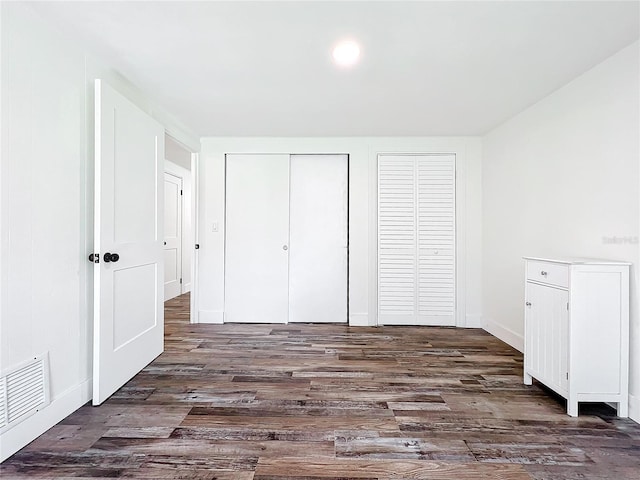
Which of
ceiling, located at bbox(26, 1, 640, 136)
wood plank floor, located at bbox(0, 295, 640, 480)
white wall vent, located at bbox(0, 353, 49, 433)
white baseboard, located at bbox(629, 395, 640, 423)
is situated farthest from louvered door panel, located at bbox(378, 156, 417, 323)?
white wall vent, located at bbox(0, 353, 49, 433)

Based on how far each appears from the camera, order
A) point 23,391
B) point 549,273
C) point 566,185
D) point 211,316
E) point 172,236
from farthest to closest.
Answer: point 172,236 < point 211,316 < point 566,185 < point 549,273 < point 23,391

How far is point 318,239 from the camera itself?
416 cm

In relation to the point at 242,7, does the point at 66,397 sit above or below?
below

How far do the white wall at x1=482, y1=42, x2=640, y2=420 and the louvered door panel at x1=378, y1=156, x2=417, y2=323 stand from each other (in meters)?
0.84

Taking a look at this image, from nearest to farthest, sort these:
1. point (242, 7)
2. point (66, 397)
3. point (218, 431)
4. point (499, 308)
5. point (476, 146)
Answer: point (242, 7), point (218, 431), point (66, 397), point (499, 308), point (476, 146)

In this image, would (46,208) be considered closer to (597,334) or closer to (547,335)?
(547,335)

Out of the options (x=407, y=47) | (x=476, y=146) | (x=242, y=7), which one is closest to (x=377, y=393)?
(x=407, y=47)

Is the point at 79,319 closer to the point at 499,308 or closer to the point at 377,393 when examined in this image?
the point at 377,393

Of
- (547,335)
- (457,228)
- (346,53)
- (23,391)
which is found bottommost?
(23,391)

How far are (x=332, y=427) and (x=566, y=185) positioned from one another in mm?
2408

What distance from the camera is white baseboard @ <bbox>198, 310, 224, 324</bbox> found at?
4113mm

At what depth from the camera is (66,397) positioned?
1972 mm

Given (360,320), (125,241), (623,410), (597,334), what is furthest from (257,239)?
(623,410)

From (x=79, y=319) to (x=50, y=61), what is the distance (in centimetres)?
149
